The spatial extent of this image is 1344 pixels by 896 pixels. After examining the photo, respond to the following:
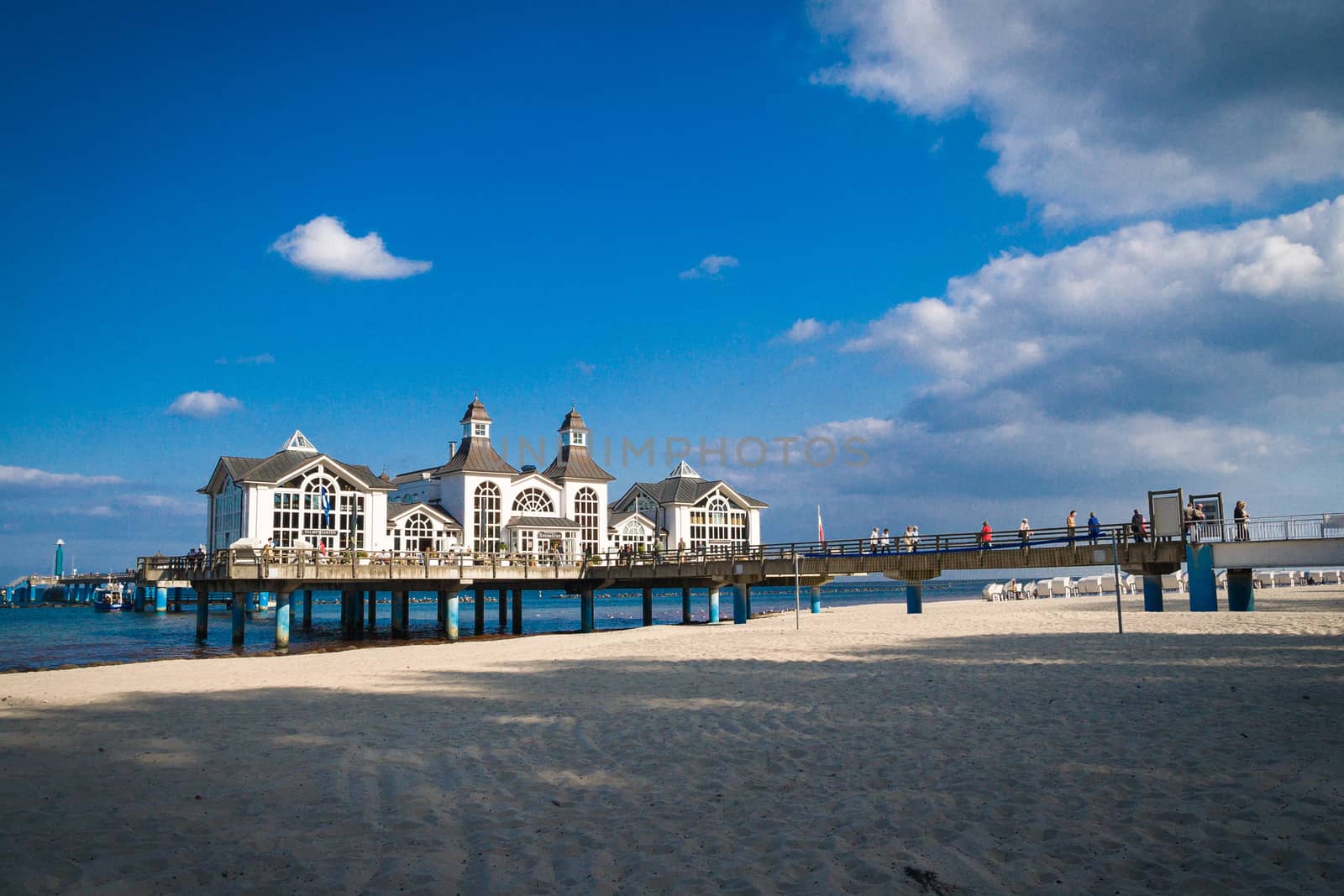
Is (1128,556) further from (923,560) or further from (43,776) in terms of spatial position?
(43,776)

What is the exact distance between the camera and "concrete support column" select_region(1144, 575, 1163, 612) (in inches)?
1037

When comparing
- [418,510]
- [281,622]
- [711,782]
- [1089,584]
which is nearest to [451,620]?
[281,622]

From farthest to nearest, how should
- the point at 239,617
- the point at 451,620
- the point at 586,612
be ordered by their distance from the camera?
the point at 586,612
the point at 451,620
the point at 239,617

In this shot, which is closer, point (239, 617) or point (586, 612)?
point (239, 617)

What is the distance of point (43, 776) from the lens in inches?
320

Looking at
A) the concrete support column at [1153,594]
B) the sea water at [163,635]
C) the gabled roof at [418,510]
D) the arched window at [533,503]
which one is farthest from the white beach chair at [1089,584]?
the gabled roof at [418,510]

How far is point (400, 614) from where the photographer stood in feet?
120

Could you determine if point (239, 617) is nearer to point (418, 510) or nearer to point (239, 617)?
point (239, 617)

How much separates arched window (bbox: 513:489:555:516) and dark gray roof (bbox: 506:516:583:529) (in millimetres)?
621

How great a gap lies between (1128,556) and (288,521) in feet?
115

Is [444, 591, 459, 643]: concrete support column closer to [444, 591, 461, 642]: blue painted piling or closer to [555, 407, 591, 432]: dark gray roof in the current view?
[444, 591, 461, 642]: blue painted piling

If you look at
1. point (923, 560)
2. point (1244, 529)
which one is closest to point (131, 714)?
point (923, 560)

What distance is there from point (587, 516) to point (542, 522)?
4.10 m

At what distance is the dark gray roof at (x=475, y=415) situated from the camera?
51.2m
